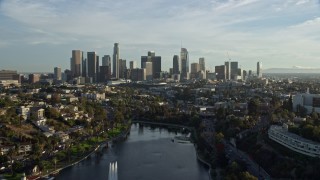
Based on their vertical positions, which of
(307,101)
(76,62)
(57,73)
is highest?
Result: (76,62)

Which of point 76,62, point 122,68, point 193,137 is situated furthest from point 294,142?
point 122,68

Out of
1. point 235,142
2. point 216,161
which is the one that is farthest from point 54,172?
point 235,142

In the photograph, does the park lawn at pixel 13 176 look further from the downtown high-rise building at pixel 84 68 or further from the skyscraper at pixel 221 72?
the skyscraper at pixel 221 72

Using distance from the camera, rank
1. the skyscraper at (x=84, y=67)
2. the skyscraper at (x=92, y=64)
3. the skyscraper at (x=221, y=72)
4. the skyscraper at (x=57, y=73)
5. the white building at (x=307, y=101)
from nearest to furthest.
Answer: the white building at (x=307, y=101), the skyscraper at (x=92, y=64), the skyscraper at (x=84, y=67), the skyscraper at (x=57, y=73), the skyscraper at (x=221, y=72)

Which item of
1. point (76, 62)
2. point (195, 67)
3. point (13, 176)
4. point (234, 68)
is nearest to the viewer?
point (13, 176)

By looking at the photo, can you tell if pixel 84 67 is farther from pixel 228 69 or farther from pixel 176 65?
pixel 228 69

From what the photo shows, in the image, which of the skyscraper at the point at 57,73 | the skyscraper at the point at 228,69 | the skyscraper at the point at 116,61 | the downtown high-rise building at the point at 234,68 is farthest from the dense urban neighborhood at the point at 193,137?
the downtown high-rise building at the point at 234,68

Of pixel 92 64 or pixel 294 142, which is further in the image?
pixel 92 64

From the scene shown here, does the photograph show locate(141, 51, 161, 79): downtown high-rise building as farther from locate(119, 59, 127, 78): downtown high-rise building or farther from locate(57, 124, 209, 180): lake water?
locate(57, 124, 209, 180): lake water
